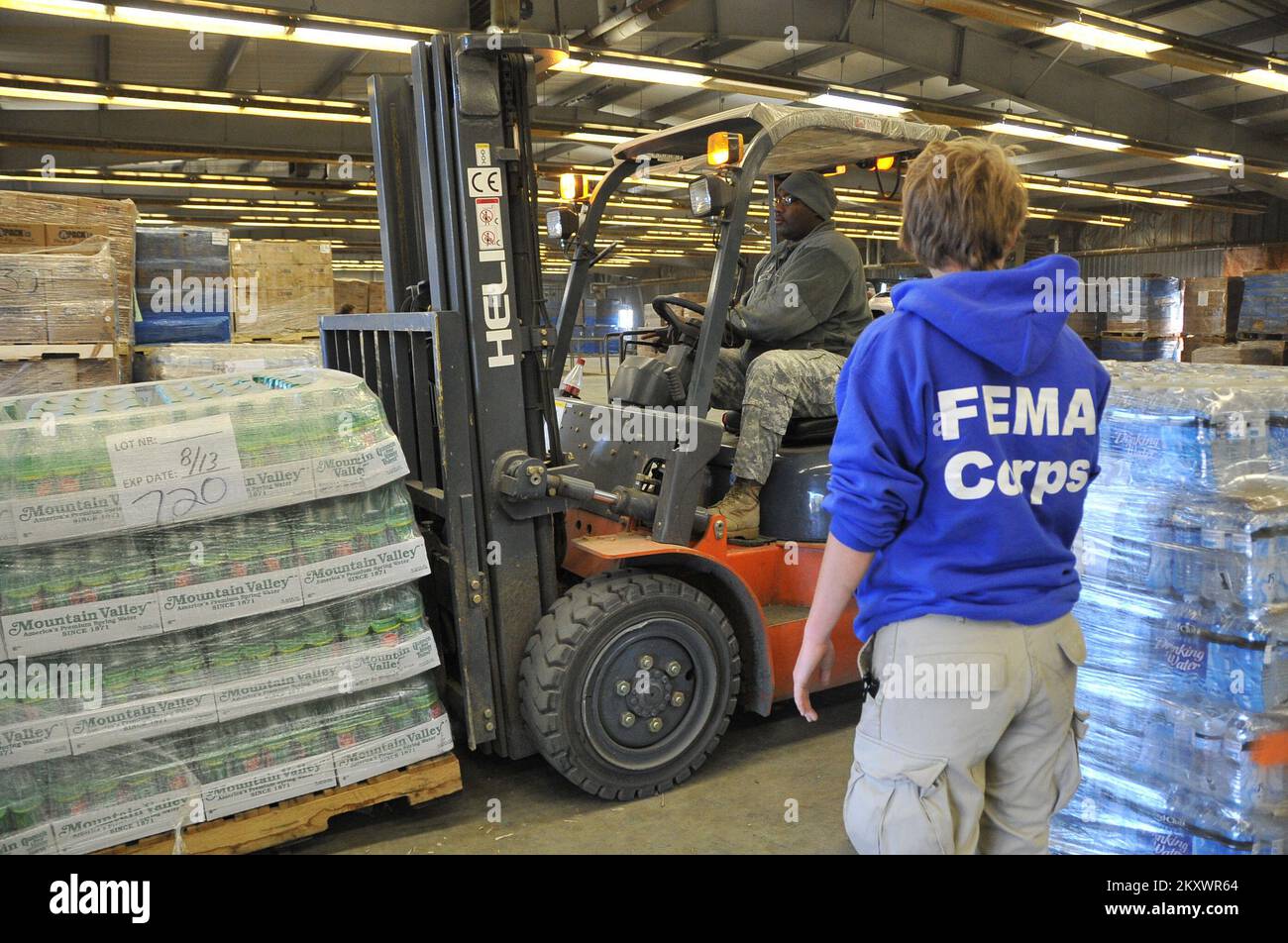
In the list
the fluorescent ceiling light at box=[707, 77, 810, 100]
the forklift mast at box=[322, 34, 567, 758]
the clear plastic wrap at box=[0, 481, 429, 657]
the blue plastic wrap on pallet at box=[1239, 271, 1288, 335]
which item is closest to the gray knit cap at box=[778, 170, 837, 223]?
the forklift mast at box=[322, 34, 567, 758]

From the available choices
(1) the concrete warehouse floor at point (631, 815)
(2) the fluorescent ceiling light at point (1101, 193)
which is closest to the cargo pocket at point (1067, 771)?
(1) the concrete warehouse floor at point (631, 815)

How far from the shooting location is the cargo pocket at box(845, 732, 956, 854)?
1.87 meters

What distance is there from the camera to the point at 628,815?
377cm

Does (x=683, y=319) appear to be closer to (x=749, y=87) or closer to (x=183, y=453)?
(x=183, y=453)

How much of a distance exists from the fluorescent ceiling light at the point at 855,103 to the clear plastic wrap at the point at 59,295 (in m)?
7.01

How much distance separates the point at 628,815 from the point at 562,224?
8.83 feet

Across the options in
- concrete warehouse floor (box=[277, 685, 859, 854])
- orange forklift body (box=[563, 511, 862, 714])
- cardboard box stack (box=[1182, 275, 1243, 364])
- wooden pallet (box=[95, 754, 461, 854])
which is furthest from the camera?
cardboard box stack (box=[1182, 275, 1243, 364])

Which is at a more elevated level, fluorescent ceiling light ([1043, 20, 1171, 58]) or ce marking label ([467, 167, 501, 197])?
fluorescent ceiling light ([1043, 20, 1171, 58])

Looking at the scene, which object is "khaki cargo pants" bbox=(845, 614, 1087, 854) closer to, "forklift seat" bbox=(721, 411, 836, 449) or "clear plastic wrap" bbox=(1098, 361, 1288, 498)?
"clear plastic wrap" bbox=(1098, 361, 1288, 498)

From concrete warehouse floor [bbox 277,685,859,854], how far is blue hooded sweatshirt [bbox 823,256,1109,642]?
1.95m

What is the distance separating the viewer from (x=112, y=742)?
3113 mm

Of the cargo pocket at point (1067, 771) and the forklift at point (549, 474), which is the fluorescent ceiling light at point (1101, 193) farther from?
the cargo pocket at point (1067, 771)
